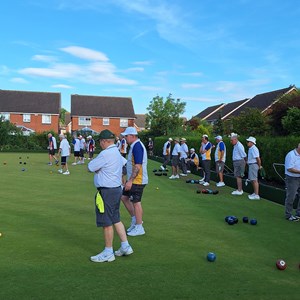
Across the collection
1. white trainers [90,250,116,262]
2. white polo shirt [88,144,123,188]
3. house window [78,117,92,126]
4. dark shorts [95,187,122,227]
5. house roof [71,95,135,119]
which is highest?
house roof [71,95,135,119]

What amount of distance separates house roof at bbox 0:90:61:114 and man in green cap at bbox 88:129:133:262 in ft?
159

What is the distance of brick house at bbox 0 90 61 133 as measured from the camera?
1989 inches

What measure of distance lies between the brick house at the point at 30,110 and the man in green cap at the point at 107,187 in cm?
4689

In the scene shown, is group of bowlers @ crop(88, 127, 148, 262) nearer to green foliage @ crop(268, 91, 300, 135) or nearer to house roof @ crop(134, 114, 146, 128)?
green foliage @ crop(268, 91, 300, 135)

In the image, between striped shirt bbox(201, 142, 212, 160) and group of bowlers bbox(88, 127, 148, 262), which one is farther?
striped shirt bbox(201, 142, 212, 160)

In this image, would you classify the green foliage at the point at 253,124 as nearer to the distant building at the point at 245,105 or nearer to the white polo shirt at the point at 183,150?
the distant building at the point at 245,105

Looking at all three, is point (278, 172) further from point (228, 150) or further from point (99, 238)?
point (99, 238)

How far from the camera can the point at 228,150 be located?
53.0 ft

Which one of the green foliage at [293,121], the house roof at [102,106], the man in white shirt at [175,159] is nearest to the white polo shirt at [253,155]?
the man in white shirt at [175,159]

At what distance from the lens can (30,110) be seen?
167 ft

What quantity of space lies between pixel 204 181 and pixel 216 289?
32.3 ft

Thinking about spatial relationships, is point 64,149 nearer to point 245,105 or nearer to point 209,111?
point 245,105

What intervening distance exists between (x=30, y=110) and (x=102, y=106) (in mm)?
10441

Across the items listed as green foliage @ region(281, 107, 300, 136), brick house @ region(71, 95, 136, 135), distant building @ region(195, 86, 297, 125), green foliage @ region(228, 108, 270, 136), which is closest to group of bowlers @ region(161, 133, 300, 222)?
green foliage @ region(281, 107, 300, 136)
